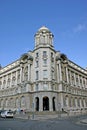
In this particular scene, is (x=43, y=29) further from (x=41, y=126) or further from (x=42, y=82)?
(x=41, y=126)

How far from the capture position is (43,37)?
57344 millimetres

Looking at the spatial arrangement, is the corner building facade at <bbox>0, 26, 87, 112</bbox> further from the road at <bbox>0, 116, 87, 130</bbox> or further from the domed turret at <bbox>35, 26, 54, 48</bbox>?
the road at <bbox>0, 116, 87, 130</bbox>

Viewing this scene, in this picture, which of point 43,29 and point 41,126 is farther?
point 43,29

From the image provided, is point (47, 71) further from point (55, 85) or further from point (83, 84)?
point (83, 84)

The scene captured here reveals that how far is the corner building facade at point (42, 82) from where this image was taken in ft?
161

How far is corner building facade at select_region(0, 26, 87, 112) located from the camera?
49.1 m

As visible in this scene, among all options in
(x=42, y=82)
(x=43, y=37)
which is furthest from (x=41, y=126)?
(x=43, y=37)

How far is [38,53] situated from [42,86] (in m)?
12.1

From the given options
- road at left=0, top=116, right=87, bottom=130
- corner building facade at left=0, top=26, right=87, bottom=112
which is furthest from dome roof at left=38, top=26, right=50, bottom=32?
road at left=0, top=116, right=87, bottom=130

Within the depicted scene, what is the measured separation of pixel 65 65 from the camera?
60.0 meters

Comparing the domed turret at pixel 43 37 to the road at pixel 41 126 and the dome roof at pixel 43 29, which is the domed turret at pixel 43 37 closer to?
the dome roof at pixel 43 29

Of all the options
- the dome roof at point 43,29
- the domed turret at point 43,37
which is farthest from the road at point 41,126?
the dome roof at point 43,29

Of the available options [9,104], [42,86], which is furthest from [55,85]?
[9,104]

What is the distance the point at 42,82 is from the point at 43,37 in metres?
18.0
